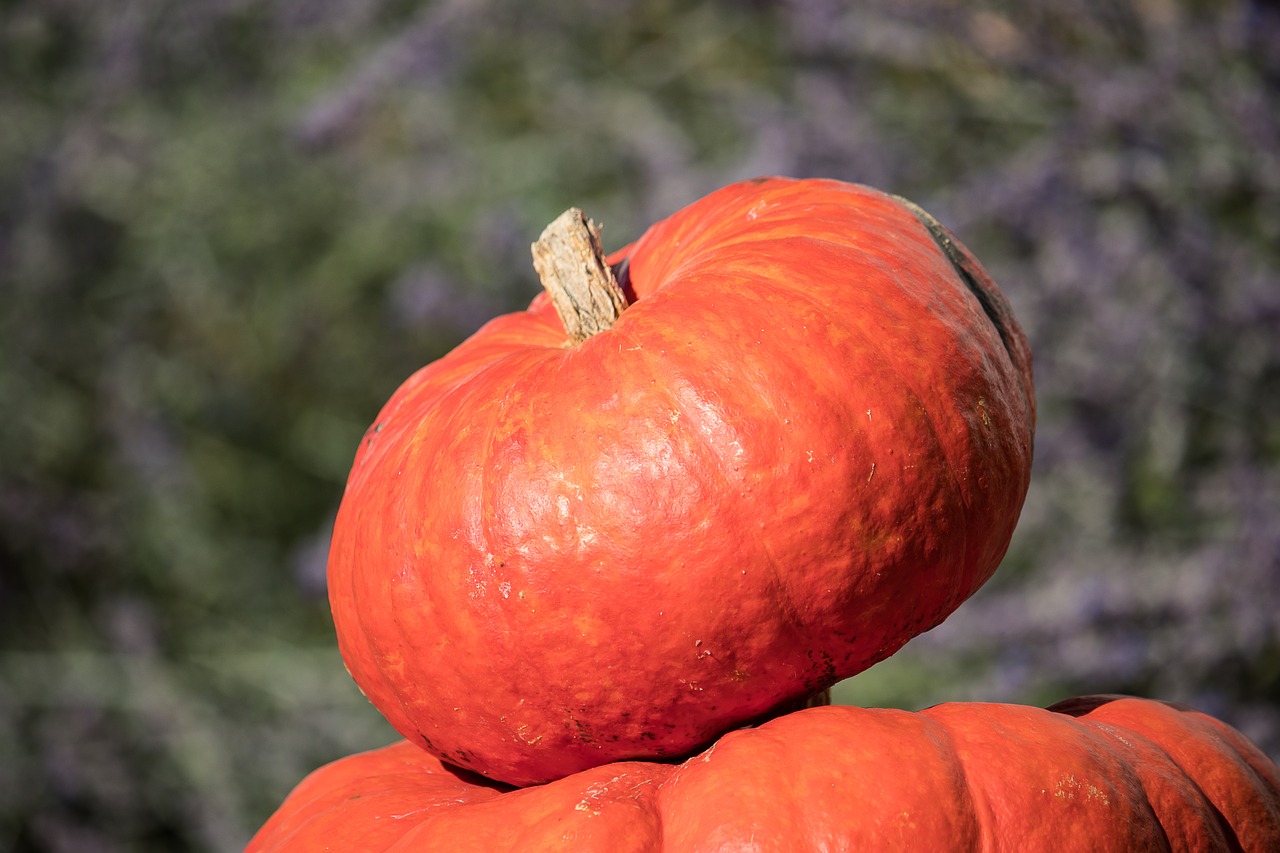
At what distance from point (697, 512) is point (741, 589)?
0.29ft

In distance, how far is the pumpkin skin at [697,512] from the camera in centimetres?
116

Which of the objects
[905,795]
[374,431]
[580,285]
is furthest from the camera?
[374,431]

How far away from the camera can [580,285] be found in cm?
138

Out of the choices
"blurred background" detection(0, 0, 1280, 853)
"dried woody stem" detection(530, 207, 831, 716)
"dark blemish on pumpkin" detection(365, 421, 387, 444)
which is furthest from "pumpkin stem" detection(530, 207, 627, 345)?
"blurred background" detection(0, 0, 1280, 853)

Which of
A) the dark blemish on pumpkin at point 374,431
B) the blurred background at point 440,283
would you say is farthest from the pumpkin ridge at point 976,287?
the blurred background at point 440,283

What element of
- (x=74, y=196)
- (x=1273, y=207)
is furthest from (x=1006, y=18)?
(x=74, y=196)

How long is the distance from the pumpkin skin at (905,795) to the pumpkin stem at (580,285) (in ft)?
1.64

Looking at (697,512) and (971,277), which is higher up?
(971,277)

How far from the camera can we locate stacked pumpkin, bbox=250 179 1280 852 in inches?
43.8

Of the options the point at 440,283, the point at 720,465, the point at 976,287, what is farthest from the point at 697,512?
the point at 440,283

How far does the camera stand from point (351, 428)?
4.92 metres

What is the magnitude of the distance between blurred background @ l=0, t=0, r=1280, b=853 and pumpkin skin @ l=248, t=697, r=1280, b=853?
2.10 metres

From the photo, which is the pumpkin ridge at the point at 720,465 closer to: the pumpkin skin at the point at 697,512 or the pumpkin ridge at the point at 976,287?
the pumpkin skin at the point at 697,512

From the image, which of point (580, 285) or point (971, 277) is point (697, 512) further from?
point (971, 277)
